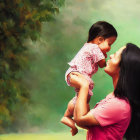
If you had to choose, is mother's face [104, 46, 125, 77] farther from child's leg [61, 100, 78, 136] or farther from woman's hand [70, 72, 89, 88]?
child's leg [61, 100, 78, 136]

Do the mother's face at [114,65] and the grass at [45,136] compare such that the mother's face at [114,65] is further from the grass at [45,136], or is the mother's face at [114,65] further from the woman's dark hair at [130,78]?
the grass at [45,136]

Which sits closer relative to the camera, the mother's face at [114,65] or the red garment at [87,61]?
the mother's face at [114,65]

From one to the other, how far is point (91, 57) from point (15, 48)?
4.38 feet

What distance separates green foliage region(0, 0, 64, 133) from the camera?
2.57 m

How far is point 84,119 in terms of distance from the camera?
3.67 ft

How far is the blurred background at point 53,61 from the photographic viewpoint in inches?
93.0

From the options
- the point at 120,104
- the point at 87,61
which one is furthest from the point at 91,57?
the point at 120,104

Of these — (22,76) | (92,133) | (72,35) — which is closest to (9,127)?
(22,76)

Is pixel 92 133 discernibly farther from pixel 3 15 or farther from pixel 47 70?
pixel 3 15

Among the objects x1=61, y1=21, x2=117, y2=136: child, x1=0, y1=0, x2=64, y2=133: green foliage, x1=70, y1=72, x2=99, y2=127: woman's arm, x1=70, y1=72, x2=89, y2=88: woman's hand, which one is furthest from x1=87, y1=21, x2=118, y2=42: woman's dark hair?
x1=0, y1=0, x2=64, y2=133: green foliage

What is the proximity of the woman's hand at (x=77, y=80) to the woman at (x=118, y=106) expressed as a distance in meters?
0.03

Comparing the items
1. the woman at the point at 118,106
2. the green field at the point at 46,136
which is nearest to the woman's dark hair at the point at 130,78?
the woman at the point at 118,106

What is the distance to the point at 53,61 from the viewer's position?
8.38 ft

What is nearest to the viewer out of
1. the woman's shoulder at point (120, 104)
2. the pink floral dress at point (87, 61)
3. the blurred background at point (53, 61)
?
the woman's shoulder at point (120, 104)
